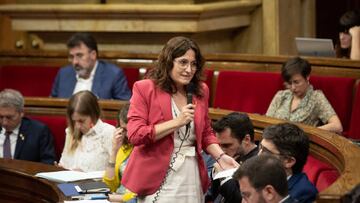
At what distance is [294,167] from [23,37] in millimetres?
5203

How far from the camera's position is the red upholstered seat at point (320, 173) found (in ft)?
13.2

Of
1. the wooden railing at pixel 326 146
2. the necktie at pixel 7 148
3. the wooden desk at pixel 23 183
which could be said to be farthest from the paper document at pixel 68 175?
the necktie at pixel 7 148

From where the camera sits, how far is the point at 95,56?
22.4 feet

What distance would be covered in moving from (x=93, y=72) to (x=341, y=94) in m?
1.75

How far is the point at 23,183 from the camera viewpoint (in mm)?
5227

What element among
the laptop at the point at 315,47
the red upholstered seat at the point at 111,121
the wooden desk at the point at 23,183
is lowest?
the wooden desk at the point at 23,183

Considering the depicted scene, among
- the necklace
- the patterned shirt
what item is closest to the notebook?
the necklace

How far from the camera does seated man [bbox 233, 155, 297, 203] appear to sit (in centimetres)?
330

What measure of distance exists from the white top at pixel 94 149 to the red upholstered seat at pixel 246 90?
4.63ft

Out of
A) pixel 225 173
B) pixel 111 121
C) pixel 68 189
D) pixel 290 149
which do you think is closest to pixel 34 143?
pixel 111 121

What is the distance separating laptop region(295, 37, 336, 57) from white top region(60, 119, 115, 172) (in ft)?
6.26

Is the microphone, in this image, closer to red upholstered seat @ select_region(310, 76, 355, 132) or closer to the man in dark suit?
the man in dark suit

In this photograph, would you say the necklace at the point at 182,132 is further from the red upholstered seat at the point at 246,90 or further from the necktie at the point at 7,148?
the red upholstered seat at the point at 246,90

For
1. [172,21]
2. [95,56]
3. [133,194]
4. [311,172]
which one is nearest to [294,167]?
[311,172]
